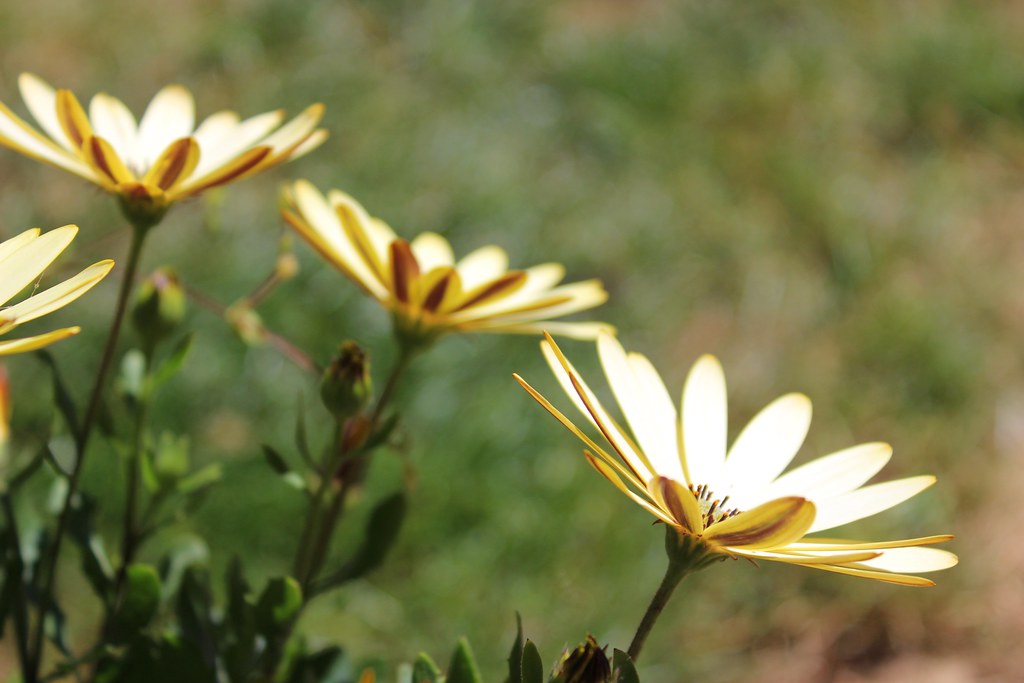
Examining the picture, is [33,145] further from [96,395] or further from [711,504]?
[711,504]

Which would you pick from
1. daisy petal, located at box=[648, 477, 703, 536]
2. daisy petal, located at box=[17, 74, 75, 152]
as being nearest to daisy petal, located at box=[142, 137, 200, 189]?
daisy petal, located at box=[17, 74, 75, 152]

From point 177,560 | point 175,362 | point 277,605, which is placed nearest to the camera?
point 277,605

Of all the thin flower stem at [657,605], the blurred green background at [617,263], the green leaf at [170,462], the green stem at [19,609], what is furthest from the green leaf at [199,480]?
the blurred green background at [617,263]

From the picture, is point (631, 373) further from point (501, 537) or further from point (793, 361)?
point (793, 361)

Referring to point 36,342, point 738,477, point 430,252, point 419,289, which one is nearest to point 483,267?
point 430,252

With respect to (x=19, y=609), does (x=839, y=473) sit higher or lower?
higher

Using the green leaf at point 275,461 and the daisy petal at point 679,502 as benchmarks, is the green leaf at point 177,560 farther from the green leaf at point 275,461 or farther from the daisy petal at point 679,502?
the daisy petal at point 679,502
